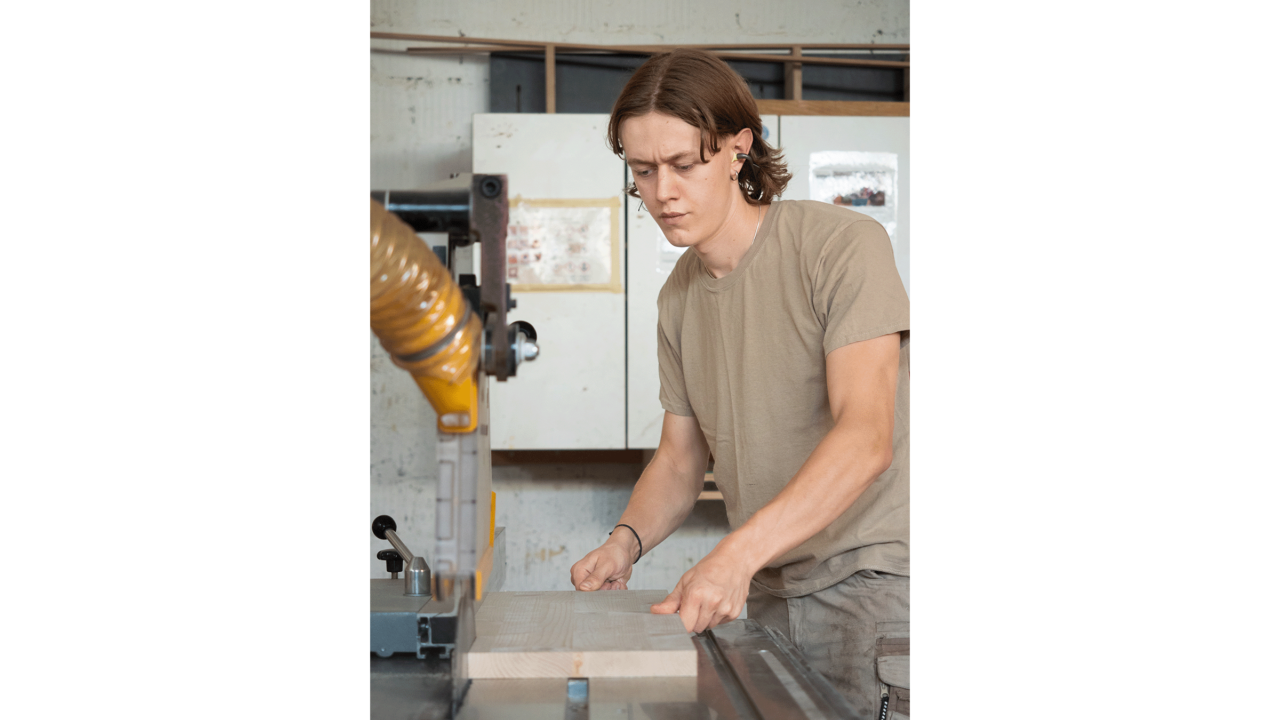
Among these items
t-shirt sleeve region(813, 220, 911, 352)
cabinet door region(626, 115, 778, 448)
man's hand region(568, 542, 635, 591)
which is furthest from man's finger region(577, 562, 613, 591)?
cabinet door region(626, 115, 778, 448)

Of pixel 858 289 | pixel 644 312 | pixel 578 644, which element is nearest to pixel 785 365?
pixel 858 289

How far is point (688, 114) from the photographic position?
3.75ft

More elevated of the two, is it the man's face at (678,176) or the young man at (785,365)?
the man's face at (678,176)

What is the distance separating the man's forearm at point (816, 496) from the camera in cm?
96

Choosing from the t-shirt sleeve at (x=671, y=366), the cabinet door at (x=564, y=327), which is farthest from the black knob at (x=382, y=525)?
the cabinet door at (x=564, y=327)

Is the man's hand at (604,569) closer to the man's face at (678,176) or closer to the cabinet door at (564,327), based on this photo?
the man's face at (678,176)

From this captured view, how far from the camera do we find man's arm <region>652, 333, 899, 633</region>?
3.08ft

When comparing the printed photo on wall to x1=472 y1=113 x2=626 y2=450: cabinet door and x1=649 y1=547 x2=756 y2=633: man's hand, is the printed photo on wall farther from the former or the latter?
x1=649 y1=547 x2=756 y2=633: man's hand

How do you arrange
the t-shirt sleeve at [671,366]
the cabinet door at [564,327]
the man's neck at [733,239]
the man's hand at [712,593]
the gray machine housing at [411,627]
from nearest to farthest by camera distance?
the gray machine housing at [411,627] → the man's hand at [712,593] → the man's neck at [733,239] → the t-shirt sleeve at [671,366] → the cabinet door at [564,327]

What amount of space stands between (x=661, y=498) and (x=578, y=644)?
571mm

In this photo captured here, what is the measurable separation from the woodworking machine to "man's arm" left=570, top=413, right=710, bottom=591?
0.37m

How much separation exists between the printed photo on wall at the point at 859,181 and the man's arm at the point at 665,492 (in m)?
1.29

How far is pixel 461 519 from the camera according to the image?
0.67m

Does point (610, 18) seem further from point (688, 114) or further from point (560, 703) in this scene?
point (560, 703)
